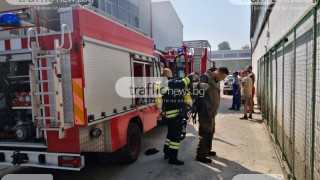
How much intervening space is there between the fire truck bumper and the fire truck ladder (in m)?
0.38

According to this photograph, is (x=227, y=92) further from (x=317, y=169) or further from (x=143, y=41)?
(x=317, y=169)

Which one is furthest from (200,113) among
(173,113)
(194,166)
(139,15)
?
(139,15)

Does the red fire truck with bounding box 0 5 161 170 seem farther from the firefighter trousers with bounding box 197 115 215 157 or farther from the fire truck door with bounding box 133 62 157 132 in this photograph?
the firefighter trousers with bounding box 197 115 215 157

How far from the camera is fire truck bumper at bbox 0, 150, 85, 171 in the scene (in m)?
3.37

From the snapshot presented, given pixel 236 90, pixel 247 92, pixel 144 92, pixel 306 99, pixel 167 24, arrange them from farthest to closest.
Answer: pixel 167 24 → pixel 236 90 → pixel 247 92 → pixel 144 92 → pixel 306 99

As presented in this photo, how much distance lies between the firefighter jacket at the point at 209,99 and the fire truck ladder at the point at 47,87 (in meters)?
2.50

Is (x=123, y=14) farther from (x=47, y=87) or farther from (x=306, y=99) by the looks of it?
(x=306, y=99)

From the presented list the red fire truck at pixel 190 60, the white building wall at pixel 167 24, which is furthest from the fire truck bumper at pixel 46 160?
the white building wall at pixel 167 24

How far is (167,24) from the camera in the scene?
26.2 m

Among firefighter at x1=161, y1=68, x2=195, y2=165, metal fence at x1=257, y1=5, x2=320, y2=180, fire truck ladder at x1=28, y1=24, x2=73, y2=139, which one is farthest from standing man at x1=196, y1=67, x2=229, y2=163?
fire truck ladder at x1=28, y1=24, x2=73, y2=139

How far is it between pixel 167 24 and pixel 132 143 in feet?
75.2

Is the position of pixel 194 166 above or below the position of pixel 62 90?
below

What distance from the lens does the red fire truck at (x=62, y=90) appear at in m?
3.22

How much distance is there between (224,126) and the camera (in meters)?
7.67
